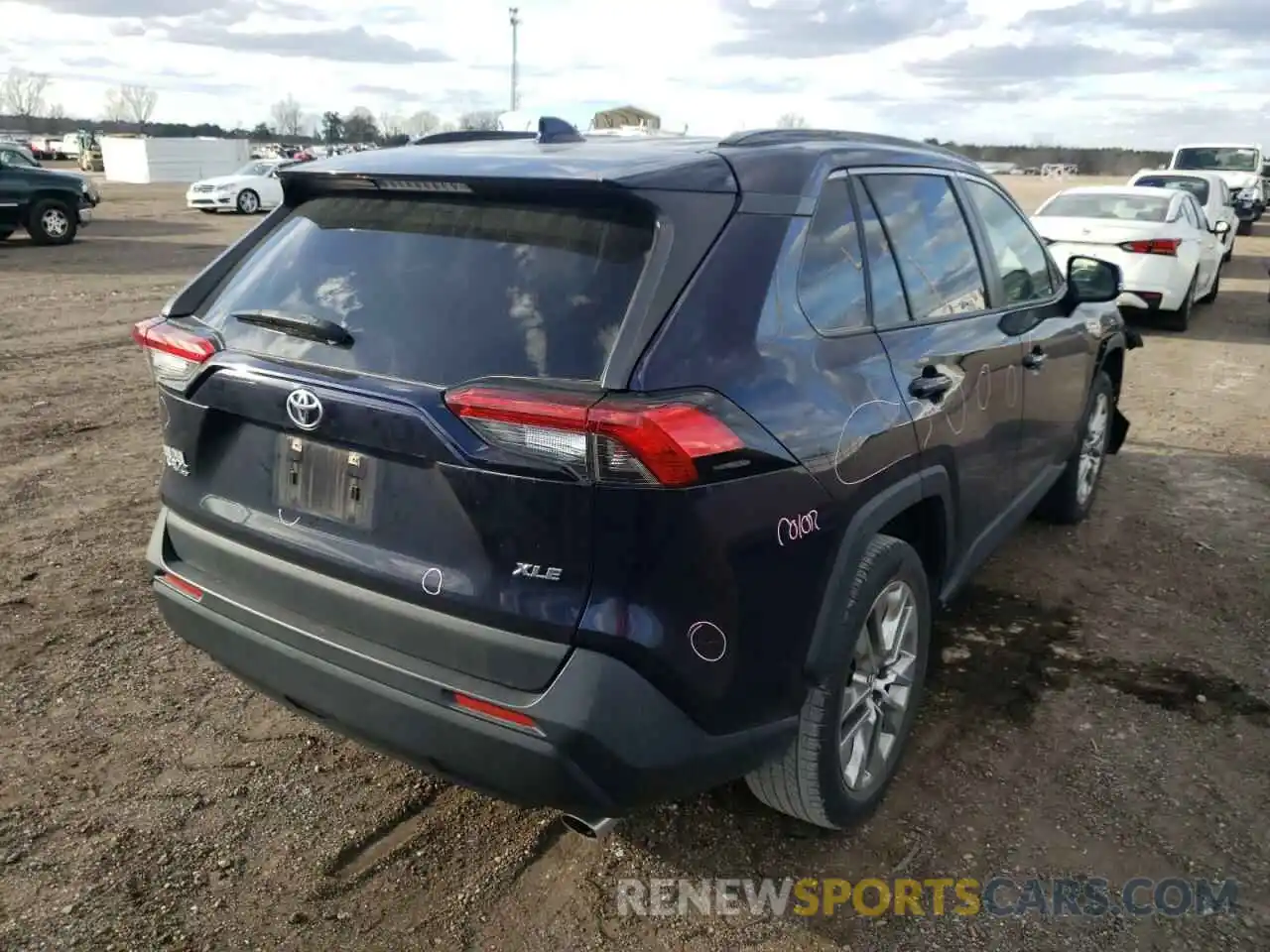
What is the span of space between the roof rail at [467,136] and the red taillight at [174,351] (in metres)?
1.01

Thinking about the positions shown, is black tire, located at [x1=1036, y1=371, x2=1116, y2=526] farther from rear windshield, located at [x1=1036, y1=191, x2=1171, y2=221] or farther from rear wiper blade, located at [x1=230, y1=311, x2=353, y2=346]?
rear windshield, located at [x1=1036, y1=191, x2=1171, y2=221]

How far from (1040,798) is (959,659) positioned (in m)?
0.93

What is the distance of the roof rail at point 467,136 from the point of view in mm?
3395

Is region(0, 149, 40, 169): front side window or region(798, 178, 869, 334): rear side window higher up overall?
region(798, 178, 869, 334): rear side window

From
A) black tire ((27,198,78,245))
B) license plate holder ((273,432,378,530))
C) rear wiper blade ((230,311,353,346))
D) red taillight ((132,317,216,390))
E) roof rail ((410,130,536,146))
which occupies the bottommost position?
black tire ((27,198,78,245))

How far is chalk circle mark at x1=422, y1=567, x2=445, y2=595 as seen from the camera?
2.30 m

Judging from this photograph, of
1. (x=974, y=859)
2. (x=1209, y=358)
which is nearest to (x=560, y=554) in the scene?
(x=974, y=859)

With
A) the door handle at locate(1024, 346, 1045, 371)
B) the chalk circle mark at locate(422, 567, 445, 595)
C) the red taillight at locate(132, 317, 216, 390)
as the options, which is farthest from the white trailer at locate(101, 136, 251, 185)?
the chalk circle mark at locate(422, 567, 445, 595)

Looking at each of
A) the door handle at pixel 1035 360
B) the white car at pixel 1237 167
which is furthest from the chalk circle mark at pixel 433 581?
the white car at pixel 1237 167

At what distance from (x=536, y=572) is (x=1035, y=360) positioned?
2.61 meters

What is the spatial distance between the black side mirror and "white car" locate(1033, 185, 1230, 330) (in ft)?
20.0

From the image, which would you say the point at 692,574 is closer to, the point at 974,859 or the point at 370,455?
the point at 370,455

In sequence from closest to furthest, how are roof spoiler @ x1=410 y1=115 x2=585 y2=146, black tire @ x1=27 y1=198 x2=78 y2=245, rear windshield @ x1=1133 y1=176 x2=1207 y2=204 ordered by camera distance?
roof spoiler @ x1=410 y1=115 x2=585 y2=146 < rear windshield @ x1=1133 y1=176 x2=1207 y2=204 < black tire @ x1=27 y1=198 x2=78 y2=245

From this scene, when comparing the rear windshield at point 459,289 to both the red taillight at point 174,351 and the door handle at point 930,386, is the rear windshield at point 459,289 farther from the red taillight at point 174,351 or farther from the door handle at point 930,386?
the door handle at point 930,386
